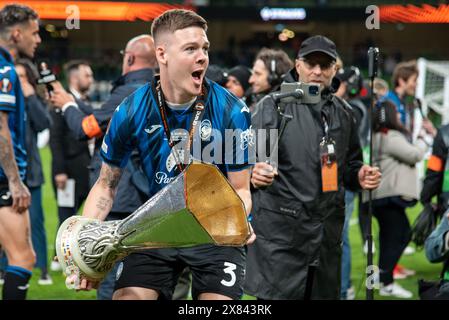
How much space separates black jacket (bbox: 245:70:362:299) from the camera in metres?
5.44

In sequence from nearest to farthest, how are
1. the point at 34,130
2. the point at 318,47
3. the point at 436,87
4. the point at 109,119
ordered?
the point at 318,47 < the point at 109,119 < the point at 34,130 < the point at 436,87

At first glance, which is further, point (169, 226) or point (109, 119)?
point (109, 119)

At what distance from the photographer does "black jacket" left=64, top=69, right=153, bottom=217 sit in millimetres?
859

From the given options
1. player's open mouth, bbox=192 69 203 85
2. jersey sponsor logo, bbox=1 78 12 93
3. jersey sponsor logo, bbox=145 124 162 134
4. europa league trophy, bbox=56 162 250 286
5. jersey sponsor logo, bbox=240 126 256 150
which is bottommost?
europa league trophy, bbox=56 162 250 286

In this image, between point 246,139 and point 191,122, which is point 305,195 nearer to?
point 246,139

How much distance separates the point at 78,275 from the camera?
3.87m

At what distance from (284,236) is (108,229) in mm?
1964

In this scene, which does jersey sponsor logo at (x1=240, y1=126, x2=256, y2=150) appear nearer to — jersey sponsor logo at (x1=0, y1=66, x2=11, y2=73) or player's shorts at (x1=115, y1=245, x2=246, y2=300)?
player's shorts at (x1=115, y1=245, x2=246, y2=300)

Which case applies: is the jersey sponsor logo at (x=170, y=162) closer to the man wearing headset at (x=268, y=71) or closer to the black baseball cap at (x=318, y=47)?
the black baseball cap at (x=318, y=47)

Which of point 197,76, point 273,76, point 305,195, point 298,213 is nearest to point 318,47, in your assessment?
point 305,195

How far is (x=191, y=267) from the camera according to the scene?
4426 millimetres

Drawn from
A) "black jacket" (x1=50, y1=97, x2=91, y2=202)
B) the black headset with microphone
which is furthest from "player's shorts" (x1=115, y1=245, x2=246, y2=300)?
"black jacket" (x1=50, y1=97, x2=91, y2=202)

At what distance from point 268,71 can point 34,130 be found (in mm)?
2540

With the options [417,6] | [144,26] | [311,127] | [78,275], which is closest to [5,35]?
[311,127]
